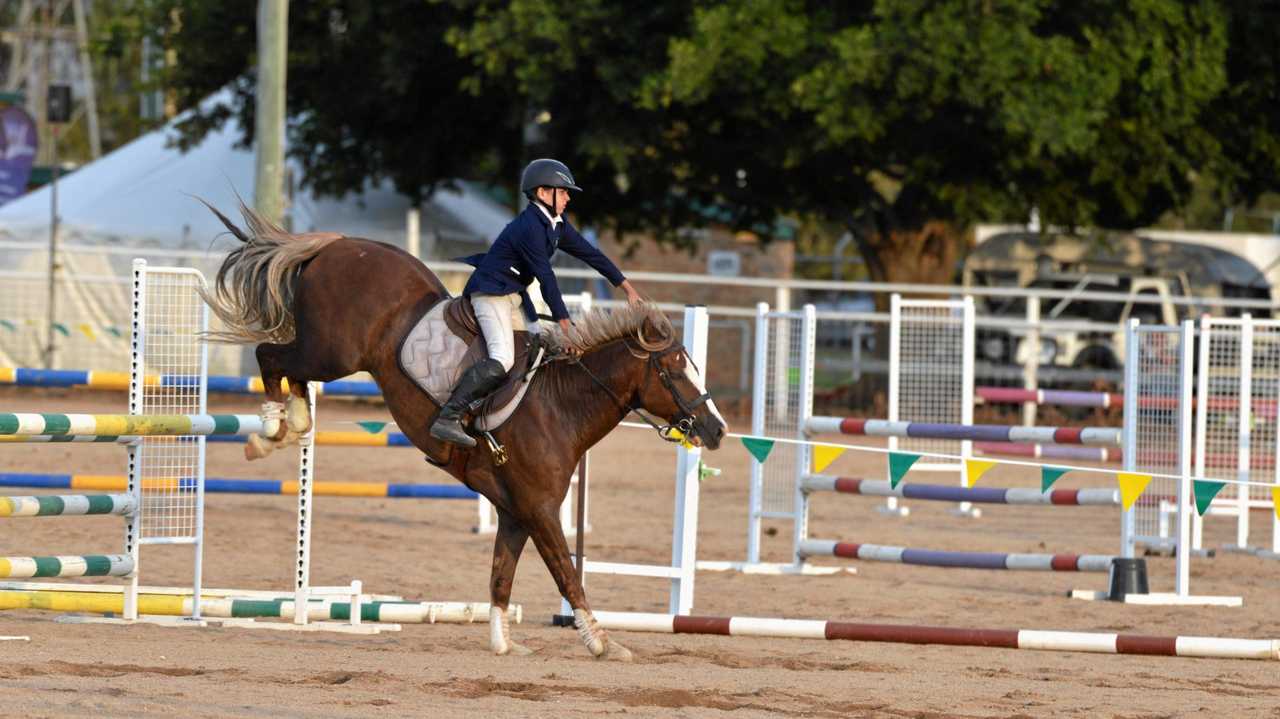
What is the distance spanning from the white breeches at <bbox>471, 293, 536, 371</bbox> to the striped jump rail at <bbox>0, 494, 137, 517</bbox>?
1.99 metres

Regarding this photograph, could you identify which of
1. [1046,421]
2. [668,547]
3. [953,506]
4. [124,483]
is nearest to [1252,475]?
[953,506]

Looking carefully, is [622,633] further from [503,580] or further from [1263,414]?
[1263,414]

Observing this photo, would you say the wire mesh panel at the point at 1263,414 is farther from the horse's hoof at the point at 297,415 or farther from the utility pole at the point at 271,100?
the horse's hoof at the point at 297,415

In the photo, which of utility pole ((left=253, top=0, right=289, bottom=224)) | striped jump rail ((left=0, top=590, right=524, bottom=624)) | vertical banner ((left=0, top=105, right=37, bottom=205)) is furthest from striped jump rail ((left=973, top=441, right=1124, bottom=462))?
vertical banner ((left=0, top=105, right=37, bottom=205))

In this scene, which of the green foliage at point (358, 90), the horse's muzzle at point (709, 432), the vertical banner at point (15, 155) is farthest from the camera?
the vertical banner at point (15, 155)

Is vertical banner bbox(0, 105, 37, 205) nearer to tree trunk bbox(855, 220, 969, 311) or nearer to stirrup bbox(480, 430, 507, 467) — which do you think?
tree trunk bbox(855, 220, 969, 311)

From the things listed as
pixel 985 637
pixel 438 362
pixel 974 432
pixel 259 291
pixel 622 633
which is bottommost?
pixel 622 633

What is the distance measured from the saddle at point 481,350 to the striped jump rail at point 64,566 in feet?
6.26

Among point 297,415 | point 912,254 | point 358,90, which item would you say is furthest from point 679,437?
point 912,254

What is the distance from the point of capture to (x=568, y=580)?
326 inches

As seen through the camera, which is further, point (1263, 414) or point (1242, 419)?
point (1263, 414)

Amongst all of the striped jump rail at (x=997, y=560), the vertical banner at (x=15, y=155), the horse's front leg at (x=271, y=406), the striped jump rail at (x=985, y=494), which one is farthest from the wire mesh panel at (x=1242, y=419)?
the vertical banner at (x=15, y=155)

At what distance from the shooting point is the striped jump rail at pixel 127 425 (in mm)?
7785

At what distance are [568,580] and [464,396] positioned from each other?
1.01 meters
